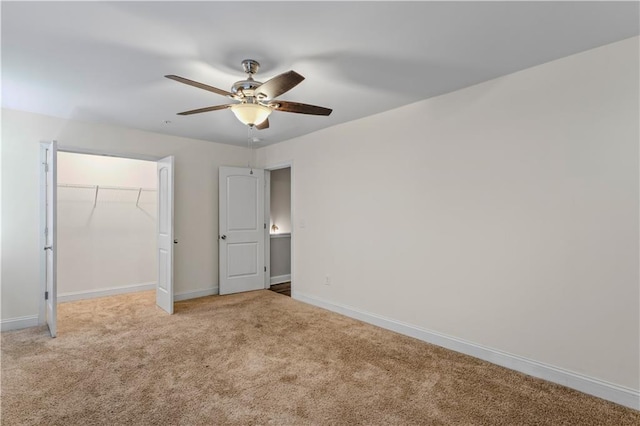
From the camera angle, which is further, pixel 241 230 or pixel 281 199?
pixel 281 199

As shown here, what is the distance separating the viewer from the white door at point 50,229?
3.43 m

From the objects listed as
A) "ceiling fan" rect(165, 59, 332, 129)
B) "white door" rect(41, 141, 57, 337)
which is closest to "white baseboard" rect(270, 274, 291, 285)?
"white door" rect(41, 141, 57, 337)

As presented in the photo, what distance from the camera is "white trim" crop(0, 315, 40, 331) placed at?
3.65 metres

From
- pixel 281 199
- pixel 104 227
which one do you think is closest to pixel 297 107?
pixel 281 199

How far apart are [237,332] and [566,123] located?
11.6 ft

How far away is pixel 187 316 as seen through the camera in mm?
4148

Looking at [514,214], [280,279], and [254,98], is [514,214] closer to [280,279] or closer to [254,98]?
[254,98]

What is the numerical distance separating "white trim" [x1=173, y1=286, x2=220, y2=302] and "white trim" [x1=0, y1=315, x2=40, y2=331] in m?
1.55

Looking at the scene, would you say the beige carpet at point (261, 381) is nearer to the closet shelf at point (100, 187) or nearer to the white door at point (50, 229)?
the white door at point (50, 229)

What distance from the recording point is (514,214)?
108 inches

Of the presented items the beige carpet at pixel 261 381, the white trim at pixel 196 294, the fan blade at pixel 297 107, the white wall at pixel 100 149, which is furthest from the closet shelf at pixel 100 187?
the fan blade at pixel 297 107

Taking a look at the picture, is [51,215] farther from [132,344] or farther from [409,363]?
[409,363]

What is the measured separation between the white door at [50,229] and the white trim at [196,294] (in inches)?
58.8

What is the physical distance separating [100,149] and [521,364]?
5101 millimetres
